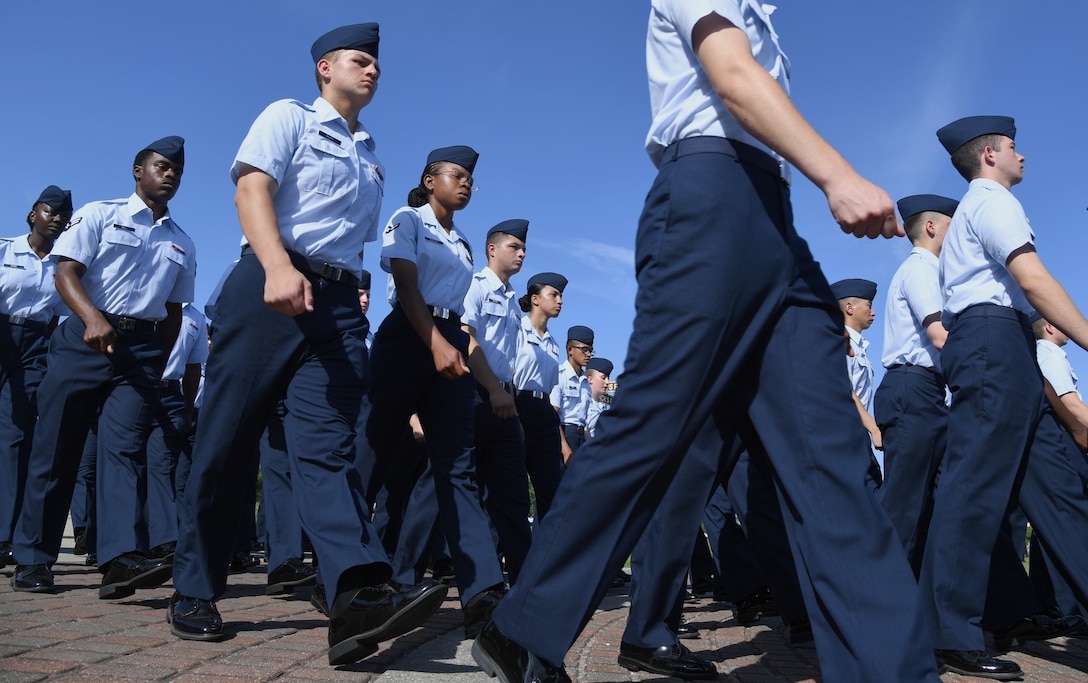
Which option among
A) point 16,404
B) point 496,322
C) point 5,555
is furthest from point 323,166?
point 16,404

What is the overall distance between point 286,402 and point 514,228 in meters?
3.63

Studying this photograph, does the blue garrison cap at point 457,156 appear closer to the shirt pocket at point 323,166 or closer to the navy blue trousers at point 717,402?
the shirt pocket at point 323,166

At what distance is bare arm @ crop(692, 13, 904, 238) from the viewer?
6.43 feet

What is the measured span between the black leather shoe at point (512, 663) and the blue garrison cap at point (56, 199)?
6958 mm

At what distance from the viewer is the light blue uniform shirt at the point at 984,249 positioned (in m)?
3.81

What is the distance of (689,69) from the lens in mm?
2352

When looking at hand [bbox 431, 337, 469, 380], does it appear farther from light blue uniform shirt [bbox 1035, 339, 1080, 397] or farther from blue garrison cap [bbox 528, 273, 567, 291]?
blue garrison cap [bbox 528, 273, 567, 291]

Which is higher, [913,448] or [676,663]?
[913,448]

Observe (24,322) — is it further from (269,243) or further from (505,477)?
(269,243)

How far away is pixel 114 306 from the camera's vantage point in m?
5.00

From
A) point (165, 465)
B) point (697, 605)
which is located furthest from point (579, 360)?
point (165, 465)

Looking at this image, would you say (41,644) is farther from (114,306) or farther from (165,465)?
(165,465)

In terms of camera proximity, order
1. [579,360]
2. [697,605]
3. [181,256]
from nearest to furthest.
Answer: [181,256]
[697,605]
[579,360]

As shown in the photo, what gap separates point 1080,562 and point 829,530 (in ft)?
7.75
